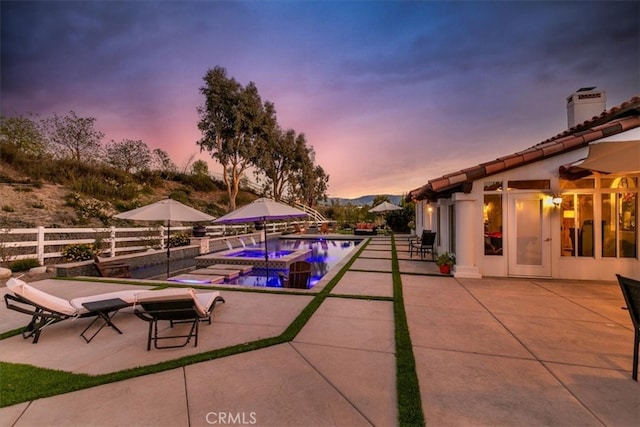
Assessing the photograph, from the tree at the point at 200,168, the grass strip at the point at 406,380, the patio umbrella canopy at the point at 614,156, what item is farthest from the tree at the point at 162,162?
the patio umbrella canopy at the point at 614,156

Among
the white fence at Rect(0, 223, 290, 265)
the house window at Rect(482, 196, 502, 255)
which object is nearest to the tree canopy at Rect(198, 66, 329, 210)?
the white fence at Rect(0, 223, 290, 265)

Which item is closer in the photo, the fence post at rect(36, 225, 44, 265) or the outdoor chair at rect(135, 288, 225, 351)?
the outdoor chair at rect(135, 288, 225, 351)

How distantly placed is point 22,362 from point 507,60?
15.6 meters

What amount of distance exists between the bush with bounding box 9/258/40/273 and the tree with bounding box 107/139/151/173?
1751 centimetres

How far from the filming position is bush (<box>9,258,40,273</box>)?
25.1ft

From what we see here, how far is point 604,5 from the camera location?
328 inches

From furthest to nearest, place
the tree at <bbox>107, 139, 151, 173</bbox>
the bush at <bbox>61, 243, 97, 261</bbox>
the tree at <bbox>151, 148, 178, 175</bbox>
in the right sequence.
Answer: the tree at <bbox>151, 148, 178, 175</bbox>, the tree at <bbox>107, 139, 151, 173</bbox>, the bush at <bbox>61, 243, 97, 261</bbox>

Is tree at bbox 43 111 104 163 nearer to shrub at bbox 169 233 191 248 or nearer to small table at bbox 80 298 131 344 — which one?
shrub at bbox 169 233 191 248

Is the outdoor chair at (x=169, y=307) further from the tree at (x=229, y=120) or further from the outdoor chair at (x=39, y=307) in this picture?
the tree at (x=229, y=120)

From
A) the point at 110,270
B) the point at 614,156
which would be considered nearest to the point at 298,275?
the point at 110,270

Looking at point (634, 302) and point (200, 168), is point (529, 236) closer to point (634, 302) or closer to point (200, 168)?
point (634, 302)

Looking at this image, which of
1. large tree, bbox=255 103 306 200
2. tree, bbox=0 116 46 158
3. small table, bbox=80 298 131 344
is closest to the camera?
small table, bbox=80 298 131 344

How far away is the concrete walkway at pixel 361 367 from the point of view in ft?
7.60

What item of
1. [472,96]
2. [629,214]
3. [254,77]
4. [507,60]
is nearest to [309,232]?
[254,77]
